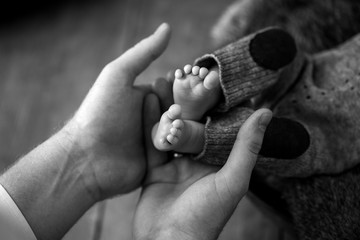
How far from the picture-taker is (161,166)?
2.62 ft

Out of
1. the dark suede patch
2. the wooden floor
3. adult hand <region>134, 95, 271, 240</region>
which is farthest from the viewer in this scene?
the wooden floor

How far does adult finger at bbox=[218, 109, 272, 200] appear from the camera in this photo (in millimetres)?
638

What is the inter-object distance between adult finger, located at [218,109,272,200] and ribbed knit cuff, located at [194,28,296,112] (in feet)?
0.31

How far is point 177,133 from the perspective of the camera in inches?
25.4

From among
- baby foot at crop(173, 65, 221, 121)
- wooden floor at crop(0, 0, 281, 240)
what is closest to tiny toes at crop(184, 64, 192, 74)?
baby foot at crop(173, 65, 221, 121)

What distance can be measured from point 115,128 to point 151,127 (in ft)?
0.25

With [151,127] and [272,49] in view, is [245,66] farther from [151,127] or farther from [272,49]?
[151,127]

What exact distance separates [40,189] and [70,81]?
758 mm

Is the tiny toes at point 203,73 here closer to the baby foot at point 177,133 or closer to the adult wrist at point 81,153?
the baby foot at point 177,133

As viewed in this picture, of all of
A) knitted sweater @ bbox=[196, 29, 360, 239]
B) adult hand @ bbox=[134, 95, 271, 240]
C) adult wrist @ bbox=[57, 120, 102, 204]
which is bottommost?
knitted sweater @ bbox=[196, 29, 360, 239]

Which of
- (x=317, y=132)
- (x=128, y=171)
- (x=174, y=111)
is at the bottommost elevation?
(x=317, y=132)

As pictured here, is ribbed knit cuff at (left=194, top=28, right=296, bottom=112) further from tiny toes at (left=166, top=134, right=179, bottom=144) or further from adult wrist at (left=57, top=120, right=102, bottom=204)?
adult wrist at (left=57, top=120, right=102, bottom=204)

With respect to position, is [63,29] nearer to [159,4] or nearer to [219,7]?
[159,4]

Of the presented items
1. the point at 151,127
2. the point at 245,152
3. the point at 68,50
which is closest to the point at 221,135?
the point at 245,152
